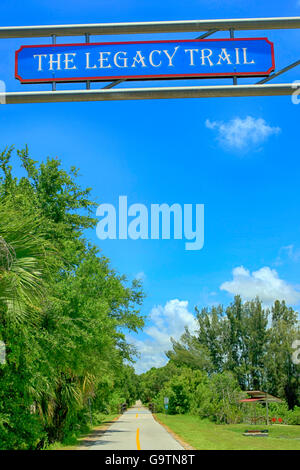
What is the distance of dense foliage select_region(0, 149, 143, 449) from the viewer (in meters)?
8.20

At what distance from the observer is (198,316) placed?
73.7 metres

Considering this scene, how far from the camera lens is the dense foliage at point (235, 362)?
4412 centimetres

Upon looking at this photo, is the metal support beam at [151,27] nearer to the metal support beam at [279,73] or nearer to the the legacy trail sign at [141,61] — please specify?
the the legacy trail sign at [141,61]

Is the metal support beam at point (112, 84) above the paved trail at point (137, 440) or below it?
above

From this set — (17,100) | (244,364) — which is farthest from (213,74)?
(244,364)

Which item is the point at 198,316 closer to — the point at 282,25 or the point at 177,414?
the point at 177,414

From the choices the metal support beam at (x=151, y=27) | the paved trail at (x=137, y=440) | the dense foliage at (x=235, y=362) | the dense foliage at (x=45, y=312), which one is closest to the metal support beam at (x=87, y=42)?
the metal support beam at (x=151, y=27)

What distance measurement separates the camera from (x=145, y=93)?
7.08m

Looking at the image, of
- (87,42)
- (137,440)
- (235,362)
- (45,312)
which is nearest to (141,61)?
(87,42)

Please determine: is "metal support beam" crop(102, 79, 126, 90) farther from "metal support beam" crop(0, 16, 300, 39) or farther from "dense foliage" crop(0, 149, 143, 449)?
"dense foliage" crop(0, 149, 143, 449)

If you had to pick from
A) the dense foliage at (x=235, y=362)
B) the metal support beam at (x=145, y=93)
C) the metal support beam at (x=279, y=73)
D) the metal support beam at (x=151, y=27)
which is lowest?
the dense foliage at (x=235, y=362)

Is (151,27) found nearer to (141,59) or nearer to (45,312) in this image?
(141,59)

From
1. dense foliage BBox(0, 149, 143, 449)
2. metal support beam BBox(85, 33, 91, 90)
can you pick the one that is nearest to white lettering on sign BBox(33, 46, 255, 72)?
metal support beam BBox(85, 33, 91, 90)

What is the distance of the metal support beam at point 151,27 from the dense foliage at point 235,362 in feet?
125
